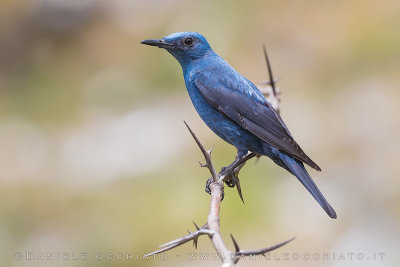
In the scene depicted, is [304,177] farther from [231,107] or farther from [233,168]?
[231,107]

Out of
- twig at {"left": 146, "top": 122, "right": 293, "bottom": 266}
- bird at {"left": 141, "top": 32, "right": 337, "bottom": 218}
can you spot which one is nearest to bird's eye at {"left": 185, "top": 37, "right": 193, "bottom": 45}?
bird at {"left": 141, "top": 32, "right": 337, "bottom": 218}

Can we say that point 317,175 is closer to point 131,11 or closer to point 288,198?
point 288,198

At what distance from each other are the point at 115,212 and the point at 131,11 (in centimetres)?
515

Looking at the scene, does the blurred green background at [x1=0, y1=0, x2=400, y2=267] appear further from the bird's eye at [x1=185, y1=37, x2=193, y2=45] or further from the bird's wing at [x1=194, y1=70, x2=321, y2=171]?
the bird's eye at [x1=185, y1=37, x2=193, y2=45]

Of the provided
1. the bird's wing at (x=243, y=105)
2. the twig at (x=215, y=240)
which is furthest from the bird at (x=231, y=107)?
the twig at (x=215, y=240)

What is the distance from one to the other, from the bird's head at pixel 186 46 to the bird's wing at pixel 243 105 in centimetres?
26

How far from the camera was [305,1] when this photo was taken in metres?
11.7

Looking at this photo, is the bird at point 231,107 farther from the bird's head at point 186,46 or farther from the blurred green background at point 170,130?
the blurred green background at point 170,130

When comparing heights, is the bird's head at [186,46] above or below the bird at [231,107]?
above

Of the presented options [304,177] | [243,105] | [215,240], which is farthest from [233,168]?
[215,240]


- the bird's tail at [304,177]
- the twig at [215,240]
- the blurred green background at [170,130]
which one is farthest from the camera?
the blurred green background at [170,130]

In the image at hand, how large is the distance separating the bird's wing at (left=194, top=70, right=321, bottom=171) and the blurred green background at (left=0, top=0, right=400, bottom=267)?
93.0 inches

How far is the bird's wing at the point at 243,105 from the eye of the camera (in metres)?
4.89

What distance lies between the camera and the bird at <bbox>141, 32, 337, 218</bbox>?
4.82 m
